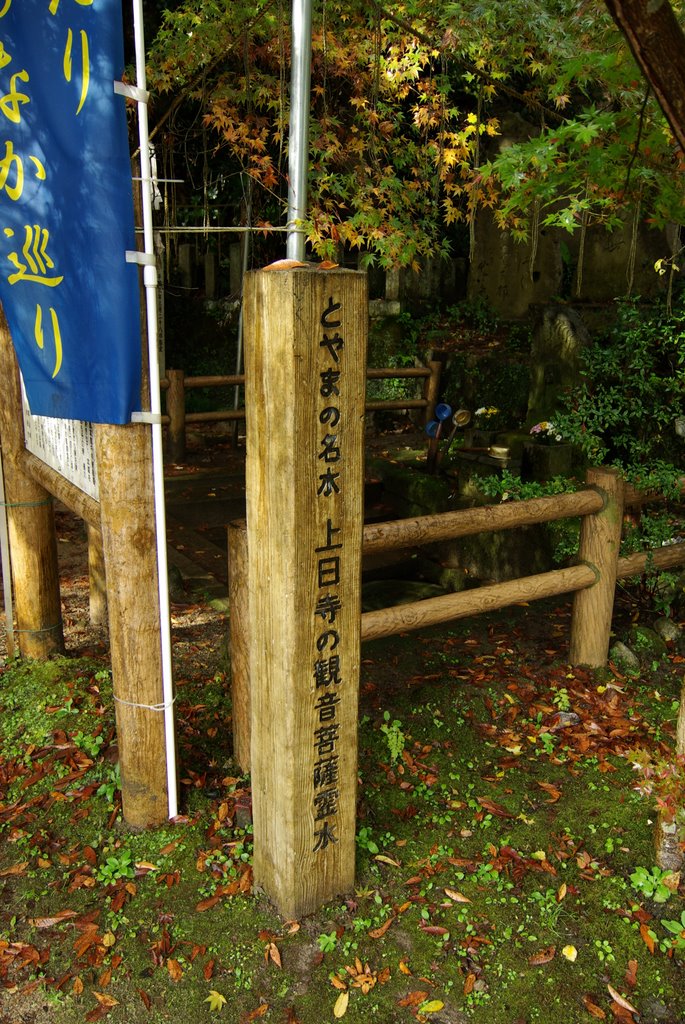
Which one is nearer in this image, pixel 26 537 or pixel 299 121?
pixel 26 537

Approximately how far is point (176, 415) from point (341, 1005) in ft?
25.2

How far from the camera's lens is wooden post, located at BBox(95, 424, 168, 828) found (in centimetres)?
321

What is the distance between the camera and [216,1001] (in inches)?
110

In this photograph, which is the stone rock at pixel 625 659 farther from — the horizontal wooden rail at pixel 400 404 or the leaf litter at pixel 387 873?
the horizontal wooden rail at pixel 400 404

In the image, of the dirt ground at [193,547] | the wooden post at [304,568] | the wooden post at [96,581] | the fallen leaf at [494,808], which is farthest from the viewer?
the dirt ground at [193,547]

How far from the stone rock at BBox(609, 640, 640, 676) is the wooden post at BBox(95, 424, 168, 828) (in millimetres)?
2801

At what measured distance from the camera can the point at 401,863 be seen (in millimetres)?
3418

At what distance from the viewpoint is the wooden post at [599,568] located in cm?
464

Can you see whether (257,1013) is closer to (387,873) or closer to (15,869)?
(387,873)

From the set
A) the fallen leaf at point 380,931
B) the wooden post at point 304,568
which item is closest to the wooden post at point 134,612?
the wooden post at point 304,568

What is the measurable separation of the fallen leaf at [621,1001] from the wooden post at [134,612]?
1.88 meters

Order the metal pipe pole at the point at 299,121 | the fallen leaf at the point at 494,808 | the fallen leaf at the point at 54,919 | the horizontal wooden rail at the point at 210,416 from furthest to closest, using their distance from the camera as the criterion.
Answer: the horizontal wooden rail at the point at 210,416, the metal pipe pole at the point at 299,121, the fallen leaf at the point at 494,808, the fallen leaf at the point at 54,919

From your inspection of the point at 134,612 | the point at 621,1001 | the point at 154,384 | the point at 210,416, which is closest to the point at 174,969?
the point at 134,612

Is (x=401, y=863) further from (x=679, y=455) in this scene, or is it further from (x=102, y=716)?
(x=679, y=455)
